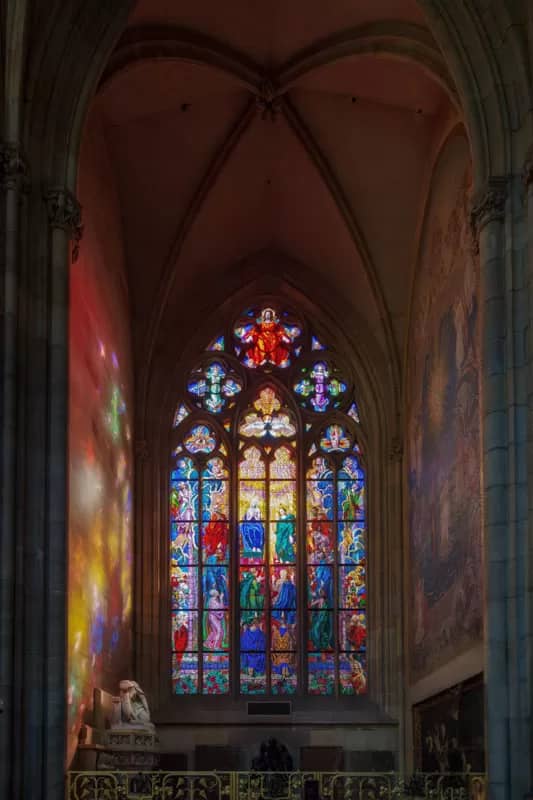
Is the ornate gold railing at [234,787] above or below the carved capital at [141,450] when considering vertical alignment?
below

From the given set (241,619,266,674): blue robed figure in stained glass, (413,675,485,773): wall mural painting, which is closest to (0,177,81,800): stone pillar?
(413,675,485,773): wall mural painting

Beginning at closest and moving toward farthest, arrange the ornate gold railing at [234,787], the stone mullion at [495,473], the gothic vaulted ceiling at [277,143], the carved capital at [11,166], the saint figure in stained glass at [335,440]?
the stone mullion at [495,473] < the carved capital at [11,166] < the ornate gold railing at [234,787] < the gothic vaulted ceiling at [277,143] < the saint figure in stained glass at [335,440]

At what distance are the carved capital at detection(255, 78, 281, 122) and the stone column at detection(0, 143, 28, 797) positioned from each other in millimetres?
7473

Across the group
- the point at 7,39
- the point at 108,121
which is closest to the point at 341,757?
the point at 108,121

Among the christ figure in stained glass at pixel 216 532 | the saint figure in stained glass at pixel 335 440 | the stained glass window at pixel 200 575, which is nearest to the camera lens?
the stained glass window at pixel 200 575

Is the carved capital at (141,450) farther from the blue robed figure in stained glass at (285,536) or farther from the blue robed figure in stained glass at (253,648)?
the blue robed figure in stained glass at (253,648)

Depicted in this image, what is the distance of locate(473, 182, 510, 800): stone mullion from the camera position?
58.7 feet

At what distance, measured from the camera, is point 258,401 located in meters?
30.7

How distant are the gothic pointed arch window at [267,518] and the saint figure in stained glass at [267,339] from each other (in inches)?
0.7

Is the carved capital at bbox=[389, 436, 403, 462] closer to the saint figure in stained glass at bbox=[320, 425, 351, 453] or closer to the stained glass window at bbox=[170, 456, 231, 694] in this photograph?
the saint figure in stained glass at bbox=[320, 425, 351, 453]

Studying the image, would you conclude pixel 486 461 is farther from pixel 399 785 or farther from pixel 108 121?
pixel 108 121

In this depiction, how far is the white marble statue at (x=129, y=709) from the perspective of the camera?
22.7m

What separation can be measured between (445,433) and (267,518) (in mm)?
6188

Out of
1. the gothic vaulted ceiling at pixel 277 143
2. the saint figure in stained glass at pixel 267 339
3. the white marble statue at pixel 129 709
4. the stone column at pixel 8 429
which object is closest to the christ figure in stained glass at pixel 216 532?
the saint figure in stained glass at pixel 267 339
